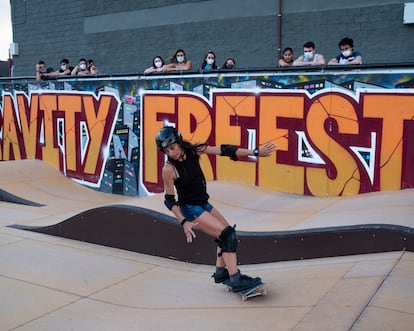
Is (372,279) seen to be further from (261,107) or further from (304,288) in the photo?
(261,107)

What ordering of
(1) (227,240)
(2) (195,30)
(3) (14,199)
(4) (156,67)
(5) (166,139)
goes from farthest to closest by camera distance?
(2) (195,30)
(3) (14,199)
(4) (156,67)
(1) (227,240)
(5) (166,139)

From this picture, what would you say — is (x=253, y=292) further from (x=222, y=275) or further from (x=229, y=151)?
(x=229, y=151)

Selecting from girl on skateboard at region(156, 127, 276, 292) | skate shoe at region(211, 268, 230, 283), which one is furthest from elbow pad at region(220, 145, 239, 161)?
skate shoe at region(211, 268, 230, 283)

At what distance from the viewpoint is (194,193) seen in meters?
4.84

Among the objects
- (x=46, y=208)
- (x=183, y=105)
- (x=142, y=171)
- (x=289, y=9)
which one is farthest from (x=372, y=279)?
(x=289, y=9)

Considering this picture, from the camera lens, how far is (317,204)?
767cm

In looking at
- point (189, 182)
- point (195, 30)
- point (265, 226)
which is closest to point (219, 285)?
point (189, 182)

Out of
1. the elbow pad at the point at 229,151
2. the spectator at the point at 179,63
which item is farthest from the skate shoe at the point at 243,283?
the spectator at the point at 179,63

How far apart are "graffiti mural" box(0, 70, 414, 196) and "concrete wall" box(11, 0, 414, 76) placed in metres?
4.84

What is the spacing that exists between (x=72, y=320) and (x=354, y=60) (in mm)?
6138

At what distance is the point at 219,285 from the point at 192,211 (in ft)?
3.53

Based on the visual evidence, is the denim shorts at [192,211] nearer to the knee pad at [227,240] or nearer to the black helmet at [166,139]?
the knee pad at [227,240]

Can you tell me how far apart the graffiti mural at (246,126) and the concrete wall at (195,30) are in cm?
484

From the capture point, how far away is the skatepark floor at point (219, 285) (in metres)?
3.99
